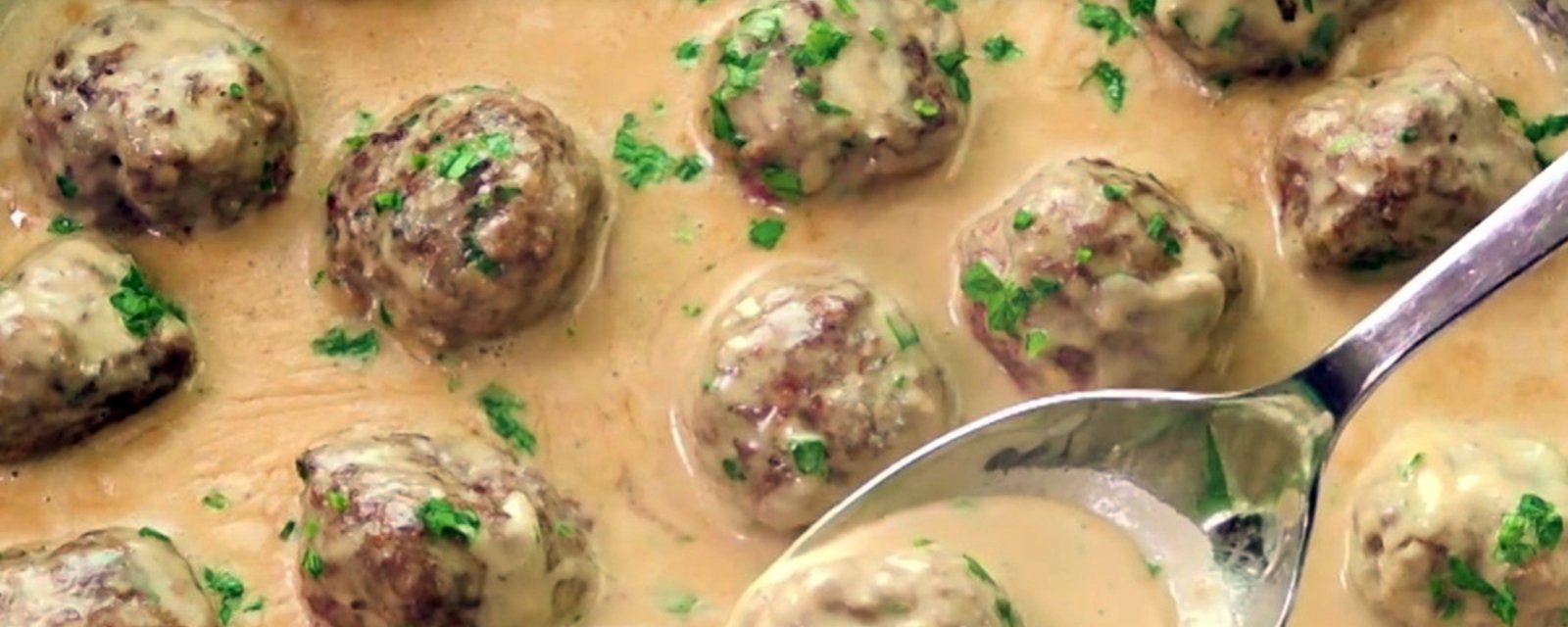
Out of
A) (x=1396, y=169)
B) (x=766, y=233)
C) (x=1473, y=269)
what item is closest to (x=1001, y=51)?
(x=766, y=233)

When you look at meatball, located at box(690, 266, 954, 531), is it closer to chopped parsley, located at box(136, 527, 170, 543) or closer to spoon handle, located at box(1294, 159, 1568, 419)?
spoon handle, located at box(1294, 159, 1568, 419)

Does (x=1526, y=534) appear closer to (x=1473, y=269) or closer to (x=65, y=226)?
(x=1473, y=269)

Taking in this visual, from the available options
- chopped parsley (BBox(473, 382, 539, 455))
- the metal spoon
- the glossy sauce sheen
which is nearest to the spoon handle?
the metal spoon

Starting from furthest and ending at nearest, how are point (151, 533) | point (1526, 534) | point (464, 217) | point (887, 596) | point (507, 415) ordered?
point (507, 415) → point (151, 533) → point (464, 217) → point (1526, 534) → point (887, 596)

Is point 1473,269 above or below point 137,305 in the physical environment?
above

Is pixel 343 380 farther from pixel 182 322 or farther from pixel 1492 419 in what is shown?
pixel 1492 419
